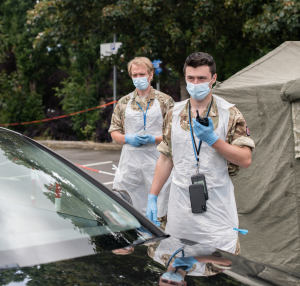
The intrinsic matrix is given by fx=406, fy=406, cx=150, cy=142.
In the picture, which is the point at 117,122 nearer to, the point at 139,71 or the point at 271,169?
the point at 139,71

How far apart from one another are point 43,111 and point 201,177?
1579 centimetres

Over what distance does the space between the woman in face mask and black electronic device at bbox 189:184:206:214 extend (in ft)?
Answer: 4.57

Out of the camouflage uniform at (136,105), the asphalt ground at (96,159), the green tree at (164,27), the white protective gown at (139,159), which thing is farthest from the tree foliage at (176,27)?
the white protective gown at (139,159)

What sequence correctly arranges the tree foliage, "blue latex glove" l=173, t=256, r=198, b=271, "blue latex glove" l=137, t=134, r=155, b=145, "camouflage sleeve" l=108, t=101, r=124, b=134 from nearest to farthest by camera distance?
"blue latex glove" l=173, t=256, r=198, b=271
"blue latex glove" l=137, t=134, r=155, b=145
"camouflage sleeve" l=108, t=101, r=124, b=134
the tree foliage

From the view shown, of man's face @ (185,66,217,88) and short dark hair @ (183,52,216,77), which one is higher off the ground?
short dark hair @ (183,52,216,77)

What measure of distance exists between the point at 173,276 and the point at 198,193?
2.89ft

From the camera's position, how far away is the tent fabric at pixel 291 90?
3424 millimetres

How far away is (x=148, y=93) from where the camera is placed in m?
3.88

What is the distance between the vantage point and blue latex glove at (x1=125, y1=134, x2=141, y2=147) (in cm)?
375

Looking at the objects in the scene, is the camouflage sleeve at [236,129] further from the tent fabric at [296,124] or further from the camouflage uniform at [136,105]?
the camouflage uniform at [136,105]

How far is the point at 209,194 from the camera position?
2.41 metres

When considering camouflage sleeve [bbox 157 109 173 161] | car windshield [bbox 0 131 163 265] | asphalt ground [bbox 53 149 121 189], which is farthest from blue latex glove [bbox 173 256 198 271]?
asphalt ground [bbox 53 149 121 189]

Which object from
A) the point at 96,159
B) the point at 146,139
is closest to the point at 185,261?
the point at 146,139

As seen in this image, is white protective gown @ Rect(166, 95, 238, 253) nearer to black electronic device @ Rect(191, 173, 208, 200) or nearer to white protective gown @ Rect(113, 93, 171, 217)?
black electronic device @ Rect(191, 173, 208, 200)
